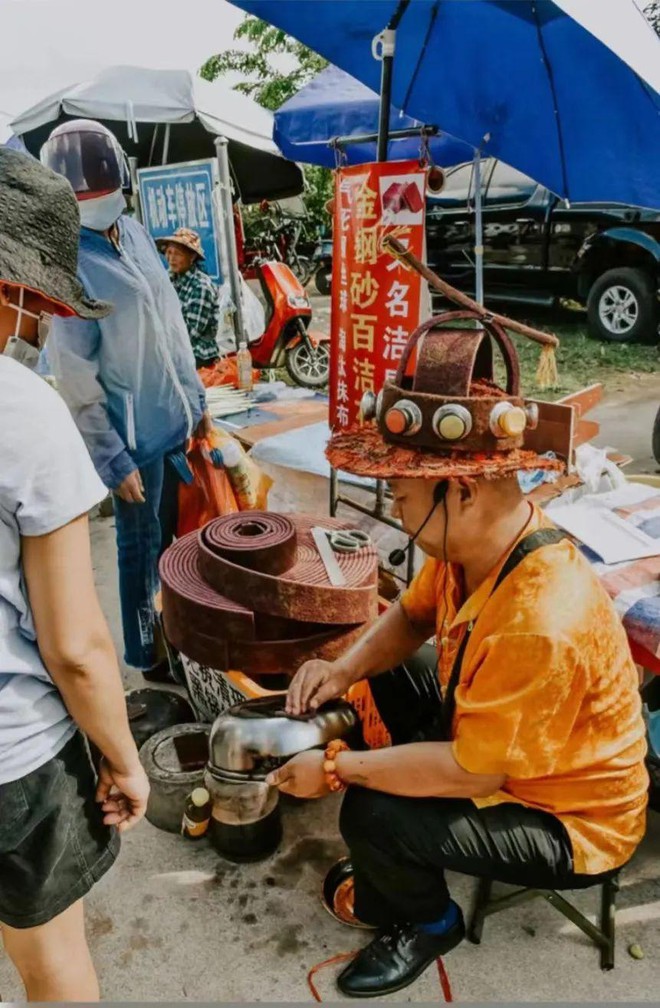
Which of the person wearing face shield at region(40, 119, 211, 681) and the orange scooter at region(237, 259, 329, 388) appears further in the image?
the orange scooter at region(237, 259, 329, 388)

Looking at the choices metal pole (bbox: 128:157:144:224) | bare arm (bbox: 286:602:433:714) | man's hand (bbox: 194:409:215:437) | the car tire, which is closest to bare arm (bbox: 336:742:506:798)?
bare arm (bbox: 286:602:433:714)

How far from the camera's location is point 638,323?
8.38 meters

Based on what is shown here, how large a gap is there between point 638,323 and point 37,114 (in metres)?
6.74

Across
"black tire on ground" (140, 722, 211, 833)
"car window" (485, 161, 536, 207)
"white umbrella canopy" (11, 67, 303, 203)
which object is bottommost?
"black tire on ground" (140, 722, 211, 833)

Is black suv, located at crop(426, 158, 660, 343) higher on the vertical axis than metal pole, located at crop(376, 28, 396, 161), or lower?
lower

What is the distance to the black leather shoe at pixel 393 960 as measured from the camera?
189 centimetres

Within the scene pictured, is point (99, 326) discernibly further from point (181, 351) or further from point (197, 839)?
point (197, 839)

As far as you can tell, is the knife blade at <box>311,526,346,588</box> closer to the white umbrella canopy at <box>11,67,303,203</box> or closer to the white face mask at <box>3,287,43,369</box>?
the white face mask at <box>3,287,43,369</box>

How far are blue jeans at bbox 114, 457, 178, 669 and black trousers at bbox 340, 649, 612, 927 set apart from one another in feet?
5.03

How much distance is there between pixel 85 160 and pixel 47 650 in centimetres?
202

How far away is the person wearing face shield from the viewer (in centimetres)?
263

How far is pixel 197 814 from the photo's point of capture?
7.63ft

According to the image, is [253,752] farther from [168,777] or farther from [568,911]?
[568,911]

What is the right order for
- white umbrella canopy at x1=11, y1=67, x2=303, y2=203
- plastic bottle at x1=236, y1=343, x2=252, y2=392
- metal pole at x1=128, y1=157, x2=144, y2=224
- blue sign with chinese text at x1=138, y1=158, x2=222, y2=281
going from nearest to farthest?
plastic bottle at x1=236, y1=343, x2=252, y2=392
blue sign with chinese text at x1=138, y1=158, x2=222, y2=281
metal pole at x1=128, y1=157, x2=144, y2=224
white umbrella canopy at x1=11, y1=67, x2=303, y2=203
